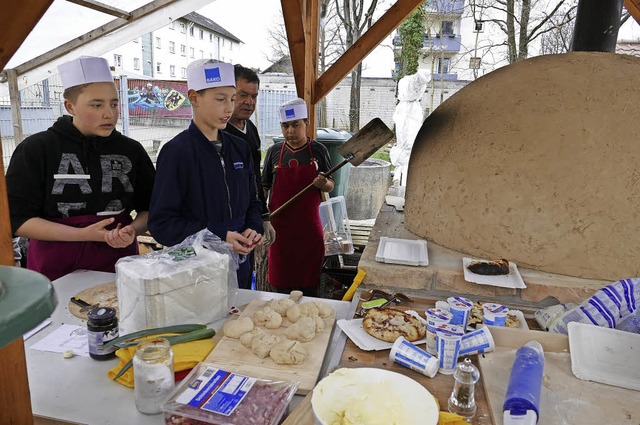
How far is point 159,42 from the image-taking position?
Result: 2903 cm

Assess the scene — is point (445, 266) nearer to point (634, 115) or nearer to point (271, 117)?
point (634, 115)

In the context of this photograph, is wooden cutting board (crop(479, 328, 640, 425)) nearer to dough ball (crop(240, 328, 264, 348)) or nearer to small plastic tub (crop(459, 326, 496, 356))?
small plastic tub (crop(459, 326, 496, 356))

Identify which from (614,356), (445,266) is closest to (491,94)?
(445,266)

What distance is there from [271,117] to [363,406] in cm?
1138

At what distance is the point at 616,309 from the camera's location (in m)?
1.50

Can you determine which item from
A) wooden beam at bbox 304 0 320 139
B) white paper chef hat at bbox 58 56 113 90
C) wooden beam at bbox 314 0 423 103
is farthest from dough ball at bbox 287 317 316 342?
wooden beam at bbox 314 0 423 103

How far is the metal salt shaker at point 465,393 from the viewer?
3.75 ft

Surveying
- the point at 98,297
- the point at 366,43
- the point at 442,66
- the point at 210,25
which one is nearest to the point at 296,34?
the point at 366,43

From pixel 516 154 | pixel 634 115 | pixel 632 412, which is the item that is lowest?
pixel 632 412

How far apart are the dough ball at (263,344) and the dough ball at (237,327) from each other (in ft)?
0.24

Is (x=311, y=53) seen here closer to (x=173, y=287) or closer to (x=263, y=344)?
(x=173, y=287)

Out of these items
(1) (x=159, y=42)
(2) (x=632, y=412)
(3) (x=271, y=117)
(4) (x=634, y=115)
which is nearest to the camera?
(2) (x=632, y=412)

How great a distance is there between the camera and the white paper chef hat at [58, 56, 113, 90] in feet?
6.36

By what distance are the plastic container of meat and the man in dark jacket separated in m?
0.78
